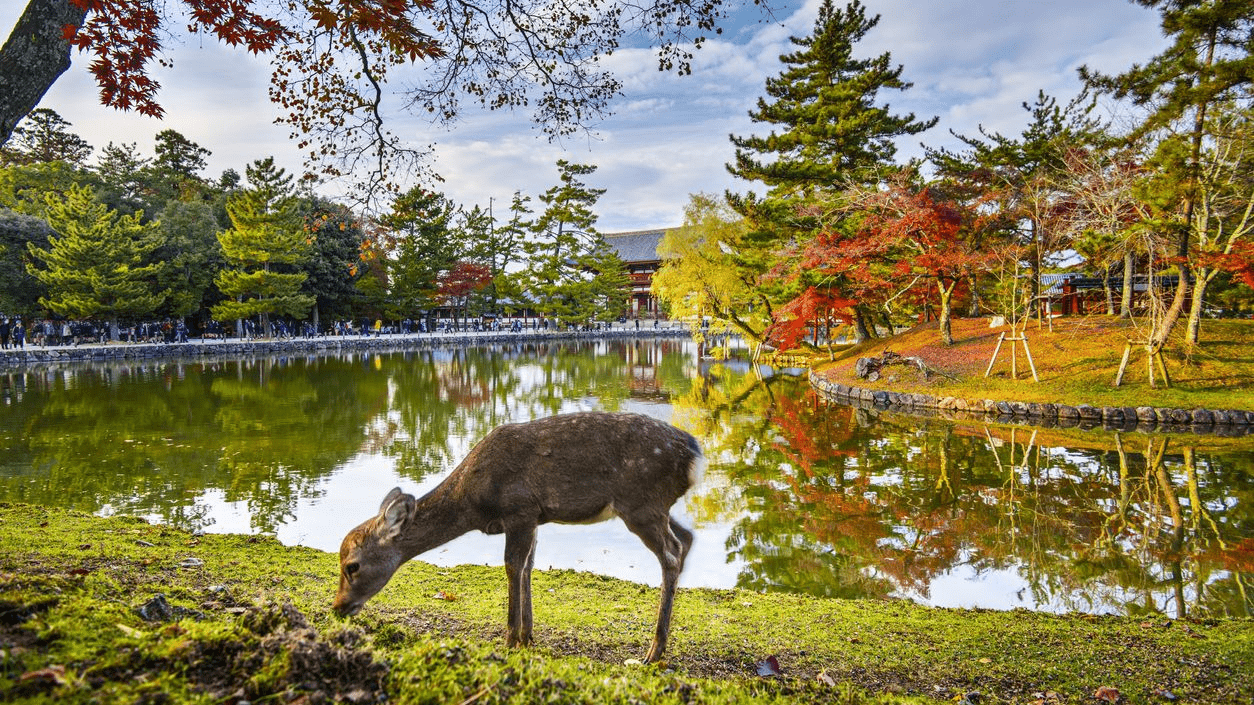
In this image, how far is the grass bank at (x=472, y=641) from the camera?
211 cm

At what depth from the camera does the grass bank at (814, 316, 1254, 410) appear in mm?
15773

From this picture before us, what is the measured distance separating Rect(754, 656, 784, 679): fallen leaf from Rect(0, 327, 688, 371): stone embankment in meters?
35.8

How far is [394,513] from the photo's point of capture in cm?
370

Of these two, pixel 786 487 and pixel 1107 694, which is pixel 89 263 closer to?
pixel 786 487

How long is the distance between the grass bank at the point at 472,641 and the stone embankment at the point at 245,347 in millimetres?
31034

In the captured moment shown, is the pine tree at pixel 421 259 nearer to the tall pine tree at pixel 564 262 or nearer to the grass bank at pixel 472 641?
the tall pine tree at pixel 564 262

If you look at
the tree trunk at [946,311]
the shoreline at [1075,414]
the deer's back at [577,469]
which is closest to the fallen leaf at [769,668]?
the deer's back at [577,469]

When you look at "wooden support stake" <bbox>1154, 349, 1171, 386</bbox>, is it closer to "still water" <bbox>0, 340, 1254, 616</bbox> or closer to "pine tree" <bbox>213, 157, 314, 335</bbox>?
"still water" <bbox>0, 340, 1254, 616</bbox>

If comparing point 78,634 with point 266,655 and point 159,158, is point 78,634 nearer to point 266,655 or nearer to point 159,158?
point 266,655

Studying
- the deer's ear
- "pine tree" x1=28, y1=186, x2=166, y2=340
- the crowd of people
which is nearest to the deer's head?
the deer's ear

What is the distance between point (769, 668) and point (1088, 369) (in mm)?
18698

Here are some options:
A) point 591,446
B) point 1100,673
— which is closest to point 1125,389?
point 1100,673

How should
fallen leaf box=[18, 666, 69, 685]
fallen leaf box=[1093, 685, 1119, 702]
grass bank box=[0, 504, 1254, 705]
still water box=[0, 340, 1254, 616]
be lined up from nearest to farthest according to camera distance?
fallen leaf box=[18, 666, 69, 685], grass bank box=[0, 504, 1254, 705], fallen leaf box=[1093, 685, 1119, 702], still water box=[0, 340, 1254, 616]

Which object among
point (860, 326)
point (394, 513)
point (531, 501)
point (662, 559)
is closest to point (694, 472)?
point (662, 559)
